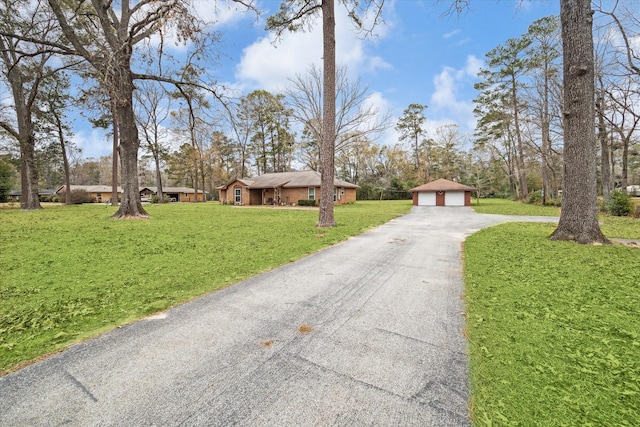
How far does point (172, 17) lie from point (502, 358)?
1278cm

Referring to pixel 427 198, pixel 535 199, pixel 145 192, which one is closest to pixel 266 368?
pixel 427 198

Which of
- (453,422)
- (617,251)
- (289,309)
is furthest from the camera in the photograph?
(617,251)

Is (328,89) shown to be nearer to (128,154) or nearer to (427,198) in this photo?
(128,154)

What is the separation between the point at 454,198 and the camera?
29312mm

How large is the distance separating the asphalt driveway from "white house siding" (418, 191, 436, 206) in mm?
28421

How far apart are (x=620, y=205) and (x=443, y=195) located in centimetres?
1558

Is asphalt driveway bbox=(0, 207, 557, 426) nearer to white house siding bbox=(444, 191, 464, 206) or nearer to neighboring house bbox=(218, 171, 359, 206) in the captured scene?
neighboring house bbox=(218, 171, 359, 206)

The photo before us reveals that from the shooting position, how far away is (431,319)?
285 centimetres

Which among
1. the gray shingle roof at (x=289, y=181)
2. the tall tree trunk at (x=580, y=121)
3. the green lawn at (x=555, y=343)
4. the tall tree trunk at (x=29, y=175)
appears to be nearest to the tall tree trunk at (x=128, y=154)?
the tall tree trunk at (x=29, y=175)

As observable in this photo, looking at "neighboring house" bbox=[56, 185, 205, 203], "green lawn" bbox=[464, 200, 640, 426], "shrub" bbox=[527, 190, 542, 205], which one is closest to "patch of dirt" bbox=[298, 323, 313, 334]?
"green lawn" bbox=[464, 200, 640, 426]

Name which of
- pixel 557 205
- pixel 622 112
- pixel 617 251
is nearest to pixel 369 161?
pixel 557 205

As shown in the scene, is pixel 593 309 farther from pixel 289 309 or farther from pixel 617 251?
pixel 617 251

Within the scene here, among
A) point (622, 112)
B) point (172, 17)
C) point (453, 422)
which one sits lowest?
point (453, 422)

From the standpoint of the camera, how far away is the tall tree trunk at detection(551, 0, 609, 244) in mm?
6262
